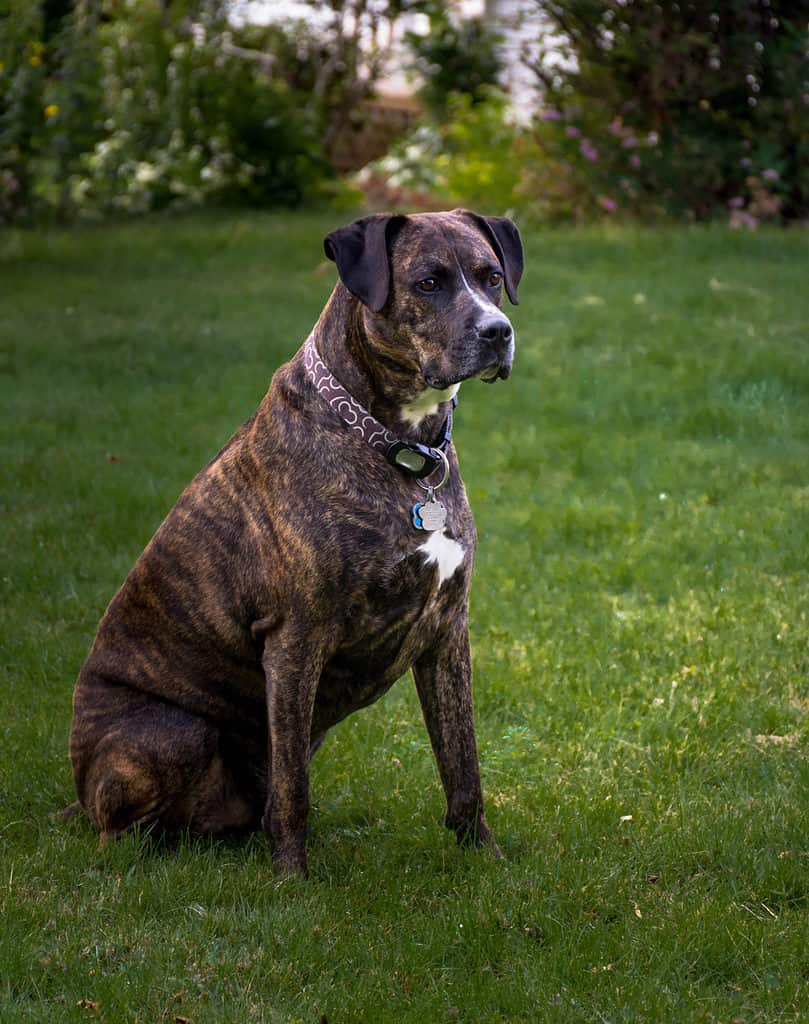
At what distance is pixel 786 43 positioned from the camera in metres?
11.2

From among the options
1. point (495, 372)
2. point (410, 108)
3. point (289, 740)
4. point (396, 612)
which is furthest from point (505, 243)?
point (410, 108)

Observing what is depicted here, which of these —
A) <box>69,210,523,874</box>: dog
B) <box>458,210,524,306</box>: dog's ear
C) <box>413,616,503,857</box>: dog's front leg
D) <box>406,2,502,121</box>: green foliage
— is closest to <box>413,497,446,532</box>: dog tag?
<box>69,210,523,874</box>: dog

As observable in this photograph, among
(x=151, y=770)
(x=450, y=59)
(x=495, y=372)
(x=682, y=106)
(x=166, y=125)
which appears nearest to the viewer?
(x=495, y=372)

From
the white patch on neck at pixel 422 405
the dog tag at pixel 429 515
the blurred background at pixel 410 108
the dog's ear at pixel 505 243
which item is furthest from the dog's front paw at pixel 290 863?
the blurred background at pixel 410 108

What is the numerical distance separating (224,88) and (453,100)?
9.27ft

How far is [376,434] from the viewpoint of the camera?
12.2ft

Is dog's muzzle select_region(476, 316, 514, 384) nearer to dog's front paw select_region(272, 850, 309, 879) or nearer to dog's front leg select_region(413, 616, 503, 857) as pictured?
dog's front leg select_region(413, 616, 503, 857)

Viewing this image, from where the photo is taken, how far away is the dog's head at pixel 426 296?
3.64m

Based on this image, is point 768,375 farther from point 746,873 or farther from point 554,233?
point 746,873

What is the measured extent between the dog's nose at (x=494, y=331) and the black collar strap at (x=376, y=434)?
36 centimetres

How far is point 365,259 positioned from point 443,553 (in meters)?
0.83

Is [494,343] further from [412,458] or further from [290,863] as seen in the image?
[290,863]

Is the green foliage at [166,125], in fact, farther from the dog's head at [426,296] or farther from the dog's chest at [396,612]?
the dog's chest at [396,612]

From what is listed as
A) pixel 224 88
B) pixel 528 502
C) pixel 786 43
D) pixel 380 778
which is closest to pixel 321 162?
pixel 224 88
